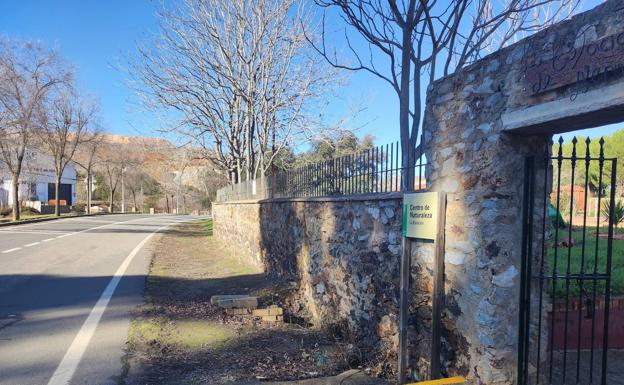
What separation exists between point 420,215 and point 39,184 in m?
68.4

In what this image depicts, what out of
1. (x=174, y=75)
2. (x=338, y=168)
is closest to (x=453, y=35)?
(x=338, y=168)

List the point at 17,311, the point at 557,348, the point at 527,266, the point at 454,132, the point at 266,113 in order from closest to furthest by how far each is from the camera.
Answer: the point at 527,266 → the point at 454,132 → the point at 557,348 → the point at 17,311 → the point at 266,113

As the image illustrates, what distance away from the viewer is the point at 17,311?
7.30 m

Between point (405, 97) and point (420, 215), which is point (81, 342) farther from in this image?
point (405, 97)

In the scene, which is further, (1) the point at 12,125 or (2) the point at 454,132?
(1) the point at 12,125

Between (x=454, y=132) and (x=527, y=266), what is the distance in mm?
1320

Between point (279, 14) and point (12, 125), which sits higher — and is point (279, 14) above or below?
above

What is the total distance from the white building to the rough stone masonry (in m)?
44.8

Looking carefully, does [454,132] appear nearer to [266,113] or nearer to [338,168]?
[338,168]

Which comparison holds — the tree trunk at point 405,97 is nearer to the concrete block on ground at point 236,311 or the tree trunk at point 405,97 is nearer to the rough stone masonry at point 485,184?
the rough stone masonry at point 485,184

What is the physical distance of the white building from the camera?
166 ft

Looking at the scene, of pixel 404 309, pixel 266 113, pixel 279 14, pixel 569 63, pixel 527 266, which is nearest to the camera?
pixel 569 63

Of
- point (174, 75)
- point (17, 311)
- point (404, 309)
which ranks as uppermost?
point (174, 75)

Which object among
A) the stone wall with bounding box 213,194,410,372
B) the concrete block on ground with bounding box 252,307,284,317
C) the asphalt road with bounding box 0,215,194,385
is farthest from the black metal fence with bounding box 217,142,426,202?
the asphalt road with bounding box 0,215,194,385
